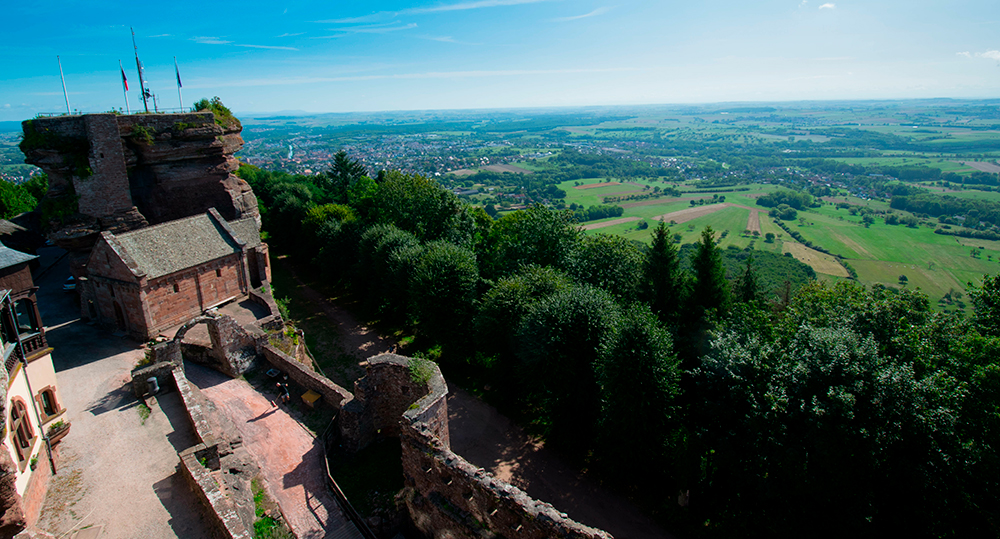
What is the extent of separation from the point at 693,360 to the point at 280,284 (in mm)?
41168

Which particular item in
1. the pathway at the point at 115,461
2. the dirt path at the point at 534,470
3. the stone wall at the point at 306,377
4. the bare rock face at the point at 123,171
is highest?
the bare rock face at the point at 123,171

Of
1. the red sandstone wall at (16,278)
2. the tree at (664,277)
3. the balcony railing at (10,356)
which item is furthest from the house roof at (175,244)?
the tree at (664,277)

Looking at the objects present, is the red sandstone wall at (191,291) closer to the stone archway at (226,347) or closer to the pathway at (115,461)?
the pathway at (115,461)

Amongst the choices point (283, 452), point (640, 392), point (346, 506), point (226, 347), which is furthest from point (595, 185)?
point (346, 506)

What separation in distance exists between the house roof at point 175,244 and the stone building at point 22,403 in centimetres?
830

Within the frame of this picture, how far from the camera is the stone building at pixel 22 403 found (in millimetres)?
11922

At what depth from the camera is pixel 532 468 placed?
23109 millimetres

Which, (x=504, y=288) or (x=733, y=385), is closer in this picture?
(x=733, y=385)

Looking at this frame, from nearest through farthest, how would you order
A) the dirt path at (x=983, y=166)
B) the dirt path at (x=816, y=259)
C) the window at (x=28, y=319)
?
the window at (x=28, y=319)
the dirt path at (x=816, y=259)
the dirt path at (x=983, y=166)

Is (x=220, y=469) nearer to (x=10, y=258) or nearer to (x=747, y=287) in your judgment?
(x=10, y=258)

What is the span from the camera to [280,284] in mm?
48375

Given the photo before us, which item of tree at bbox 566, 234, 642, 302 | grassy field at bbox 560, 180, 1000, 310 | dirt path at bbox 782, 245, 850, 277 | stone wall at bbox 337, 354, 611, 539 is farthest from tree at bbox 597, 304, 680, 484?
dirt path at bbox 782, 245, 850, 277

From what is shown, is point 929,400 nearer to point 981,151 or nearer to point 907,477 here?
point 907,477

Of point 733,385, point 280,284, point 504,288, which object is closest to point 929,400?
point 733,385
